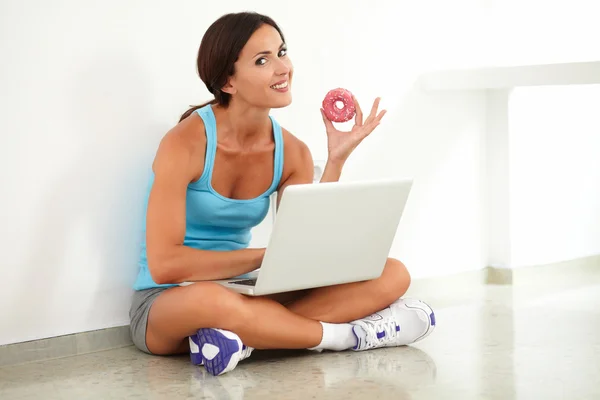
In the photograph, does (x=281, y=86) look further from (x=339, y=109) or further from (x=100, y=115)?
(x=100, y=115)

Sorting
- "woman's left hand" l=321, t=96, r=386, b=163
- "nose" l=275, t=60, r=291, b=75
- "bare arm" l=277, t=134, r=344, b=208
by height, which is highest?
"nose" l=275, t=60, r=291, b=75

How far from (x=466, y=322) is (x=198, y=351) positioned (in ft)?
2.65

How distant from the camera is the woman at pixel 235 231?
2131mm

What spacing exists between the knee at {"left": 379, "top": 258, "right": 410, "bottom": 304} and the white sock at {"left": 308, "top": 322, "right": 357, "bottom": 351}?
126 mm

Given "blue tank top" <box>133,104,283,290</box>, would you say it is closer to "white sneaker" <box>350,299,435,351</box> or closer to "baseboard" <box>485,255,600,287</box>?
"white sneaker" <box>350,299,435,351</box>

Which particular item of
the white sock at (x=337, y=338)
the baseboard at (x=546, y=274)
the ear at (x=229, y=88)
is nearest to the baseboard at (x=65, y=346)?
the white sock at (x=337, y=338)

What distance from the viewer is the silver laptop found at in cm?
204

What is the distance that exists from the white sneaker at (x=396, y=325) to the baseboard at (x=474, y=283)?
567 mm

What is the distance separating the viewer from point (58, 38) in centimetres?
225

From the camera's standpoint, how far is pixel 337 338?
2.24 metres

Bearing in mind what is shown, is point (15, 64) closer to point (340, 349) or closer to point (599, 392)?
point (340, 349)

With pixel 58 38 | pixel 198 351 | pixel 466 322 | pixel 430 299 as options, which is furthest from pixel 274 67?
pixel 430 299

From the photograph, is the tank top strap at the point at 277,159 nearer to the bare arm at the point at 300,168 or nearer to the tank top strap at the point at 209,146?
the bare arm at the point at 300,168

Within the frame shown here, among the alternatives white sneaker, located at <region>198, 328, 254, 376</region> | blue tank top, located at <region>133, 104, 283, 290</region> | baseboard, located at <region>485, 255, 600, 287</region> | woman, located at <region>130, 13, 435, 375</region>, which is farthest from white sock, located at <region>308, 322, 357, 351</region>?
baseboard, located at <region>485, 255, 600, 287</region>
